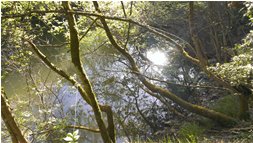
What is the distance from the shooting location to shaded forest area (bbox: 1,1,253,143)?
503cm

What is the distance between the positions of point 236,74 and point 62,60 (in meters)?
6.80

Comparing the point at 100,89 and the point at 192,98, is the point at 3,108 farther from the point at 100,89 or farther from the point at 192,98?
the point at 192,98

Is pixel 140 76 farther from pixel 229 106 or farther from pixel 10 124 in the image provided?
pixel 10 124

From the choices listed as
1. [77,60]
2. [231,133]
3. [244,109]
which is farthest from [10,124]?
[244,109]

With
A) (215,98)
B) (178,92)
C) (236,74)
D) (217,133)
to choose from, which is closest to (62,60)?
(178,92)

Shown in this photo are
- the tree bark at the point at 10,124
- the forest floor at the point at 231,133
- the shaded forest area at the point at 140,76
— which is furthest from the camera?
the shaded forest area at the point at 140,76

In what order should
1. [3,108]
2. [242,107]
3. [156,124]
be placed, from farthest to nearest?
[156,124] → [242,107] → [3,108]

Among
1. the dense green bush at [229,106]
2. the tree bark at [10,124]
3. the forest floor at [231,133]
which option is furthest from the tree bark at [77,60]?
the dense green bush at [229,106]

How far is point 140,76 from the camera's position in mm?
6691

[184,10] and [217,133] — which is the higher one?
[184,10]

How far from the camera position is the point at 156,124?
296 inches

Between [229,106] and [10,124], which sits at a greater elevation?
[229,106]

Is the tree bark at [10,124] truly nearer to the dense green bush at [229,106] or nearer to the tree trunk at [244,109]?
the tree trunk at [244,109]

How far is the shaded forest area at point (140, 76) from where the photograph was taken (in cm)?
503
